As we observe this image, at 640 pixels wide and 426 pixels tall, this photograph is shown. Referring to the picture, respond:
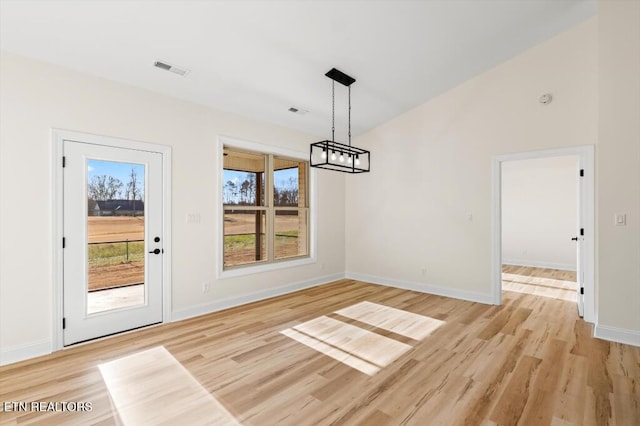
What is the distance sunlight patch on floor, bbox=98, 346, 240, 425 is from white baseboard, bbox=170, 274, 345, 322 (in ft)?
3.49

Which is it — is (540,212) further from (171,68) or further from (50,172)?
(50,172)

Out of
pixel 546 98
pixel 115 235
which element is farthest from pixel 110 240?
pixel 546 98

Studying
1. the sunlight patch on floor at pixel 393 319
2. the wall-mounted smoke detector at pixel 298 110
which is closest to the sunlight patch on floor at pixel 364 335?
the sunlight patch on floor at pixel 393 319

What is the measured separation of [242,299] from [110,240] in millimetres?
1988

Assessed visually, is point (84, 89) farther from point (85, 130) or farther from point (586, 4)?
point (586, 4)

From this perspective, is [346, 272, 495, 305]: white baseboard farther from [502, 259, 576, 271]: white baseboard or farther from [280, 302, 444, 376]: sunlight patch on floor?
[502, 259, 576, 271]: white baseboard

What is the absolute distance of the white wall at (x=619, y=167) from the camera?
130 inches

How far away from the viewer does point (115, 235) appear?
11.7 feet

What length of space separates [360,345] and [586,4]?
4770 mm

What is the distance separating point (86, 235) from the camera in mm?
3361

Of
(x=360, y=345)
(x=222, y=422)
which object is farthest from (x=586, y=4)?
(x=222, y=422)

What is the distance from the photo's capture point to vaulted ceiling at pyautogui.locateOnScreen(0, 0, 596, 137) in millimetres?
2760

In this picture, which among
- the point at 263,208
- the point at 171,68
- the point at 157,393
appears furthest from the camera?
the point at 263,208

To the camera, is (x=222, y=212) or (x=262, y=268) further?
(x=262, y=268)
